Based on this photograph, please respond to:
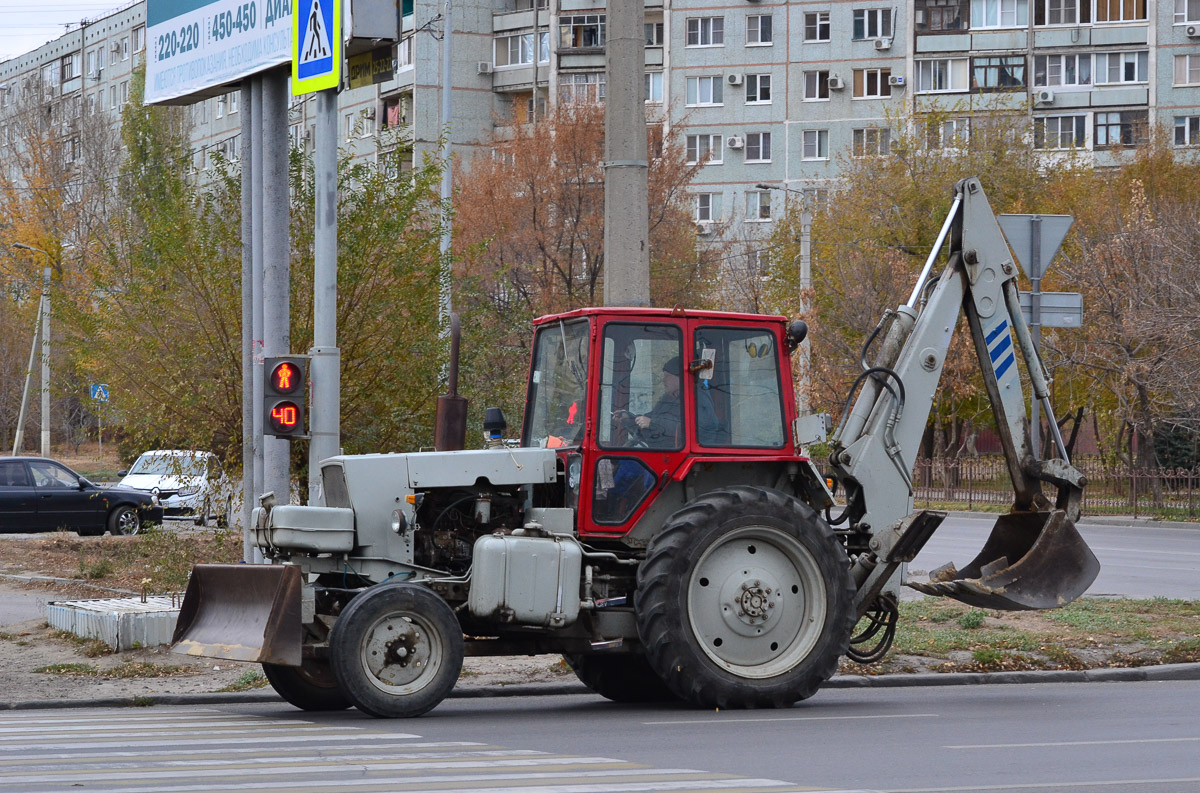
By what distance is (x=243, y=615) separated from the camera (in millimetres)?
11180

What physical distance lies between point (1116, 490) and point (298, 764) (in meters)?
35.1

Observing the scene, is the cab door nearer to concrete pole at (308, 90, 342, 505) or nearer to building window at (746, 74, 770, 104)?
concrete pole at (308, 90, 342, 505)

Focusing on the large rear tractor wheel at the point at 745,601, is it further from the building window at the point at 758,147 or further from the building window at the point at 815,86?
the building window at the point at 815,86

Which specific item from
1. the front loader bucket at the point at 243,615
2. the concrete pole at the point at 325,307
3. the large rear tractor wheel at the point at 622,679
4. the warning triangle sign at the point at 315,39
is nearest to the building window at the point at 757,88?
the warning triangle sign at the point at 315,39

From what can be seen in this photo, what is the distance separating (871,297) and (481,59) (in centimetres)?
3226

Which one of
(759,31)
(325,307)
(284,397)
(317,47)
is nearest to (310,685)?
(284,397)

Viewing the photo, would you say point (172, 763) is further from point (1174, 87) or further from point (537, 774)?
point (1174, 87)

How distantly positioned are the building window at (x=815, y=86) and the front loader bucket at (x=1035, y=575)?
63.5 m

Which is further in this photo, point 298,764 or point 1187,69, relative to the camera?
point 1187,69

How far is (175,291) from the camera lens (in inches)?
765

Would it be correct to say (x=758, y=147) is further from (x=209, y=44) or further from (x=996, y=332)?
(x=996, y=332)

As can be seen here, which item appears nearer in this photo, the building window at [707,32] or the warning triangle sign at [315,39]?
the warning triangle sign at [315,39]

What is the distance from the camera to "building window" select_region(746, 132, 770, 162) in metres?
74.8

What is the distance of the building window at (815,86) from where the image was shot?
74.2 meters
